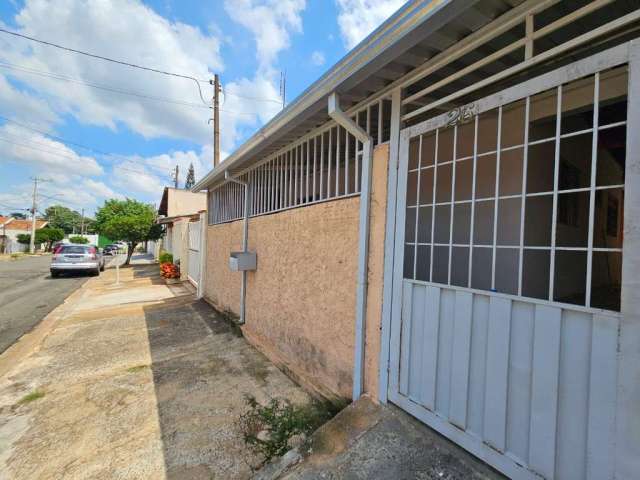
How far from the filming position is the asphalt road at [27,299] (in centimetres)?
632

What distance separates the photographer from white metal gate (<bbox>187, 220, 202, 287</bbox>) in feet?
34.3

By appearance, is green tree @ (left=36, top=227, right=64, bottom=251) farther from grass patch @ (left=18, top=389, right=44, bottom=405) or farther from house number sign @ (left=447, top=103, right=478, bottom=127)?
house number sign @ (left=447, top=103, right=478, bottom=127)

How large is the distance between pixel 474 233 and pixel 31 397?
522cm

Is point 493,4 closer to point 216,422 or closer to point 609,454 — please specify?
point 609,454

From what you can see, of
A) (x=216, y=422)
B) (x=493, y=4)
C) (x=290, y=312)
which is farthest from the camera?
(x=290, y=312)

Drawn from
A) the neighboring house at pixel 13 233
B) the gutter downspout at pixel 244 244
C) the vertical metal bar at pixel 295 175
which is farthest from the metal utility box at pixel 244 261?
the neighboring house at pixel 13 233

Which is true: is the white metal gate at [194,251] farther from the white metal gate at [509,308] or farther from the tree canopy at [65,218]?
the tree canopy at [65,218]

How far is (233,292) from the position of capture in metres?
6.51

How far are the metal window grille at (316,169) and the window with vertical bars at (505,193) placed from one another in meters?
0.70

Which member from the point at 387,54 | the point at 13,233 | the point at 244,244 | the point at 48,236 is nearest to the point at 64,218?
the point at 13,233

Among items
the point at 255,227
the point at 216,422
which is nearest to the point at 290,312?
the point at 216,422

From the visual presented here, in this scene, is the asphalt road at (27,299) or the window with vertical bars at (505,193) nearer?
the window with vertical bars at (505,193)

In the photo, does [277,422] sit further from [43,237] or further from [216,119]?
[43,237]

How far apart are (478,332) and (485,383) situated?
0.98 feet
